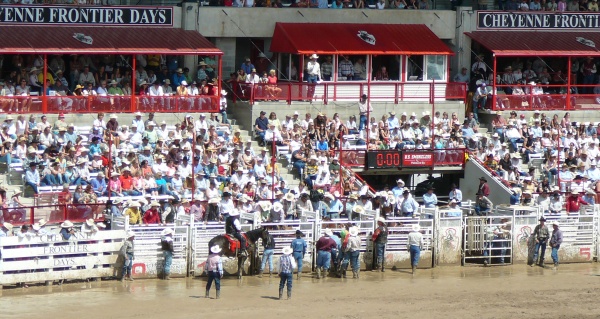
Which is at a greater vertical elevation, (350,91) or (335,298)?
(350,91)

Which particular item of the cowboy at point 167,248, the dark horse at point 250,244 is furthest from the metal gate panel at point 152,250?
the dark horse at point 250,244

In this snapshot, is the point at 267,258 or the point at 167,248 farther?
the point at 267,258

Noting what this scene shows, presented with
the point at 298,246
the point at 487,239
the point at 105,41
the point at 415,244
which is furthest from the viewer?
the point at 105,41

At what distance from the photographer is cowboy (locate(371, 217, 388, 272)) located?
39219 millimetres

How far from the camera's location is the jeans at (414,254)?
3928 centimetres

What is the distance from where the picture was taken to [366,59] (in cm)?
5012

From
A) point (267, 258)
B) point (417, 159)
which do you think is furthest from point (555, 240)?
point (267, 258)

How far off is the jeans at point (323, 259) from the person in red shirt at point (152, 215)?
4068mm

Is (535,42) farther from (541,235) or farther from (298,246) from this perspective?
(298,246)

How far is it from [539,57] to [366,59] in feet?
22.1

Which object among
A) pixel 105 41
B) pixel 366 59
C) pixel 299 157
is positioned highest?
pixel 366 59

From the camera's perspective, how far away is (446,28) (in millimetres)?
52250

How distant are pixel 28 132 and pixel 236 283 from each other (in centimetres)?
823

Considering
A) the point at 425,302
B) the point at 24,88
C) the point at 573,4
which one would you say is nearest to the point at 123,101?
the point at 24,88
